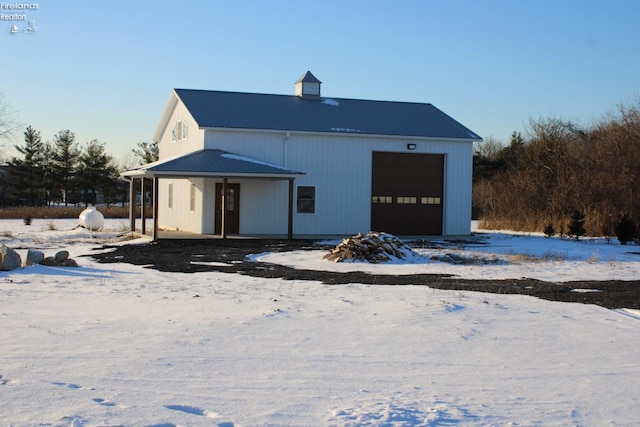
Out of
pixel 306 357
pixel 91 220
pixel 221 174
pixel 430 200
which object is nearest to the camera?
pixel 306 357

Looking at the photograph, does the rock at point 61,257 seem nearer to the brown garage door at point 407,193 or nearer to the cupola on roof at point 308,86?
the brown garage door at point 407,193

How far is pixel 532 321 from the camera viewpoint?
380 inches

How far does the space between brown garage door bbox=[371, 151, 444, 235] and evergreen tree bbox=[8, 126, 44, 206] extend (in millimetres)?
37697

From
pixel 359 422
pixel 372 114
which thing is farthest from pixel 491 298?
pixel 372 114

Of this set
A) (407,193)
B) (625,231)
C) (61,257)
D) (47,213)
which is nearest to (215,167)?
(407,193)

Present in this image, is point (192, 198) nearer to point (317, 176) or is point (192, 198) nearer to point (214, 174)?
point (214, 174)

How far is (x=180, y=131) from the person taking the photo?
1191 inches

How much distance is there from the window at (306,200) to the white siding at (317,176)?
0.16 meters

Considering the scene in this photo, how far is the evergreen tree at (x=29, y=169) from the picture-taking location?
57.6m

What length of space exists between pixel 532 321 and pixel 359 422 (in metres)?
4.88

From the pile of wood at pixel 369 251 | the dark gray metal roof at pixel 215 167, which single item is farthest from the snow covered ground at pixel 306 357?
the dark gray metal roof at pixel 215 167

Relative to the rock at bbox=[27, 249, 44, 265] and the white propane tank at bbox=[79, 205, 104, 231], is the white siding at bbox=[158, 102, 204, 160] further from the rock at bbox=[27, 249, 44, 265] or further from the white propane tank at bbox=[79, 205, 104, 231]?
the rock at bbox=[27, 249, 44, 265]

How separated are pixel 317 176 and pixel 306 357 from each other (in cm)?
2074

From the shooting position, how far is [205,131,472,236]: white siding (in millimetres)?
27203
